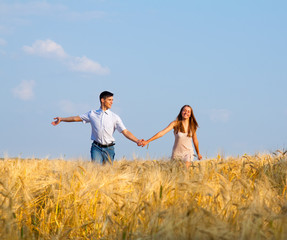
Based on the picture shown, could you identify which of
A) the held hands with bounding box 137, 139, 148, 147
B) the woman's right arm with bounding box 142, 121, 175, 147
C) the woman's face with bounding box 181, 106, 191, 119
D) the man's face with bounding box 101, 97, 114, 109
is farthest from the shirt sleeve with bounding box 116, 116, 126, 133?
the woman's face with bounding box 181, 106, 191, 119

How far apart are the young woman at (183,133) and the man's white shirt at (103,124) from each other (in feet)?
2.70

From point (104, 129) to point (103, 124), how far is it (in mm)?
113

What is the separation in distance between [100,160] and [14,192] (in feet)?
13.5

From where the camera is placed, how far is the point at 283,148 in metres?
9.57

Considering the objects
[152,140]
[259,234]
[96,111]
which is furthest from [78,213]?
[96,111]

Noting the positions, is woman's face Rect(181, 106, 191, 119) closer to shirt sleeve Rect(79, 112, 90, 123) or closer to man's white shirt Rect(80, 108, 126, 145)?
man's white shirt Rect(80, 108, 126, 145)

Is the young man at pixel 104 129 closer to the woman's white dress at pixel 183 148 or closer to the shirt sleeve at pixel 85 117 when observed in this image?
the shirt sleeve at pixel 85 117

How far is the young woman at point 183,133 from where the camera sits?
28.0ft

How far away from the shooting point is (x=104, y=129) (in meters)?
8.84

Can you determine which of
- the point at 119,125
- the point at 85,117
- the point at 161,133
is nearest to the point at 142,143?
the point at 161,133

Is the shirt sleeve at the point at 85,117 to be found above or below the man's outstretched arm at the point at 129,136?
above

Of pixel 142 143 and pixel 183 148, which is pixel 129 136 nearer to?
pixel 142 143

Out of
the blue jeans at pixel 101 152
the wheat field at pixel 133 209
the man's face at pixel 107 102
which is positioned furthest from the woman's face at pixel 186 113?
the wheat field at pixel 133 209

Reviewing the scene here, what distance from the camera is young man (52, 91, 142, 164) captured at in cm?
883
